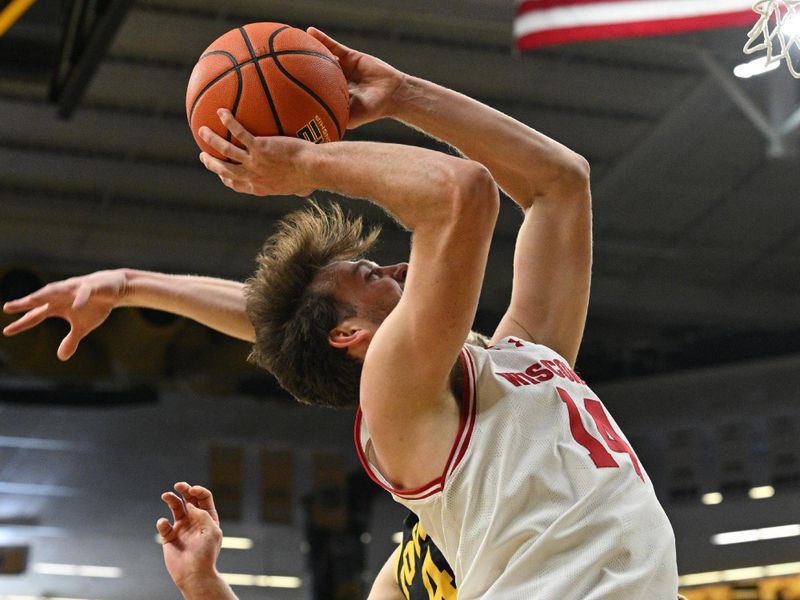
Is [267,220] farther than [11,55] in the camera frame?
Yes

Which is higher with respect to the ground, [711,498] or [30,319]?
[711,498]

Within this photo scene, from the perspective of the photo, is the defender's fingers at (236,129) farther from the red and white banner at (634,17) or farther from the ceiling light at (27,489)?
the ceiling light at (27,489)

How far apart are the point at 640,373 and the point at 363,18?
565cm

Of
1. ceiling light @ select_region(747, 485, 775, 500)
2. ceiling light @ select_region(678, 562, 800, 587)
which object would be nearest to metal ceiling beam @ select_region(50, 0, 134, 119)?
ceiling light @ select_region(678, 562, 800, 587)

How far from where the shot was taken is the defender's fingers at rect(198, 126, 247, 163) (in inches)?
90.1

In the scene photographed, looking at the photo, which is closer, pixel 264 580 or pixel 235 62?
pixel 235 62

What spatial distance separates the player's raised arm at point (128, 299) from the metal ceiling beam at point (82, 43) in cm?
351

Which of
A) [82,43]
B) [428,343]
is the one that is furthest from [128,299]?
[82,43]

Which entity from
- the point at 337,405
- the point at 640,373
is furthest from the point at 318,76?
the point at 640,373

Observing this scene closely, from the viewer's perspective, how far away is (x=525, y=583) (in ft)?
7.01

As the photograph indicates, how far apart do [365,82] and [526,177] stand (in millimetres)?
431

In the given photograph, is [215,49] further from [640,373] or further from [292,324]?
[640,373]

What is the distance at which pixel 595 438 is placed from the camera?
7.52 feet

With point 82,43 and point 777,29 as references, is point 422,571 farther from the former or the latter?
point 82,43
